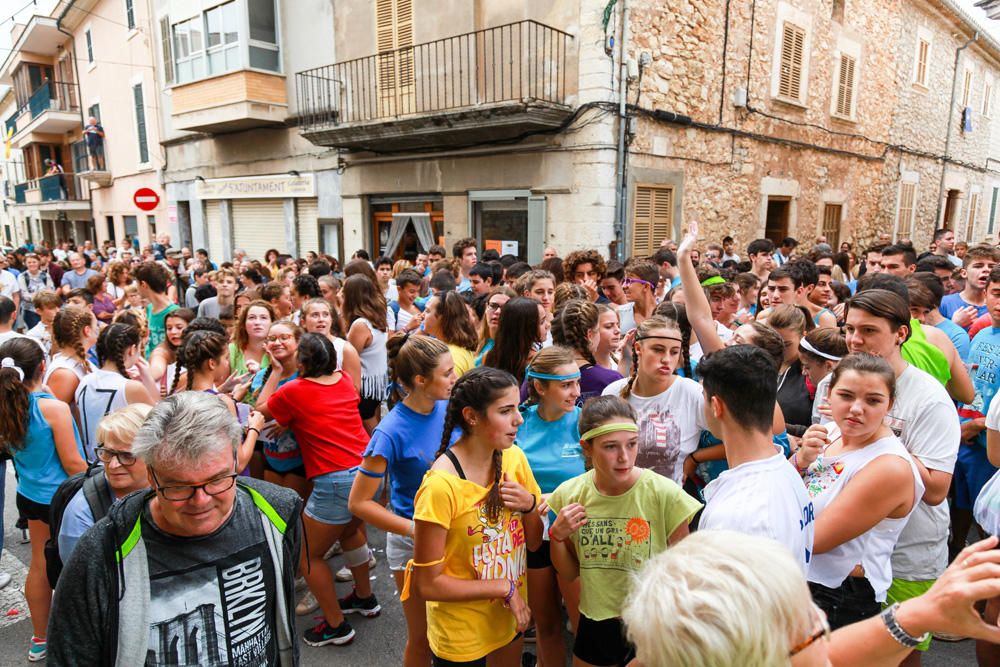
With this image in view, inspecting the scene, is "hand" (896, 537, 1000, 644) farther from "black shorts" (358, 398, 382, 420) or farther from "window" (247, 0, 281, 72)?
"window" (247, 0, 281, 72)

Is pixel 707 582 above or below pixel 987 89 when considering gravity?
below

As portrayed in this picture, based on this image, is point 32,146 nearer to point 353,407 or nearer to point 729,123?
point 729,123

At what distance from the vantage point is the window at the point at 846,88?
45.8ft

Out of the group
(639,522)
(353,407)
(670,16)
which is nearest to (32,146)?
(670,16)

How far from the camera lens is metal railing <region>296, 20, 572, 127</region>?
9625 millimetres

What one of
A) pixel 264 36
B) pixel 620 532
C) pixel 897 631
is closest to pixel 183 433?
pixel 620 532

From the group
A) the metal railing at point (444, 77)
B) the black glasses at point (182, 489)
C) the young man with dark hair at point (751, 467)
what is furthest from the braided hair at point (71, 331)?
the metal railing at point (444, 77)

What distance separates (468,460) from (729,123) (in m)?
11.1

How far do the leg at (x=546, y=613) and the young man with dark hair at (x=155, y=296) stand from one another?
14.8ft

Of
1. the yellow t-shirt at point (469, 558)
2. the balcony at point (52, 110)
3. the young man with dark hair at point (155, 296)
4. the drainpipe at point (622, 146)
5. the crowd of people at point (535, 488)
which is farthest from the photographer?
the balcony at point (52, 110)

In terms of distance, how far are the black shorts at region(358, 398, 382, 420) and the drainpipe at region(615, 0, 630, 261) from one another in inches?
228

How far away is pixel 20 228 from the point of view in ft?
120

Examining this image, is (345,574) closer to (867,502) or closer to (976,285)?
(867,502)

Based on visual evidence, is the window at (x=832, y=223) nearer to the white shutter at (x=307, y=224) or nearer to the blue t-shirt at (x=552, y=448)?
the white shutter at (x=307, y=224)
